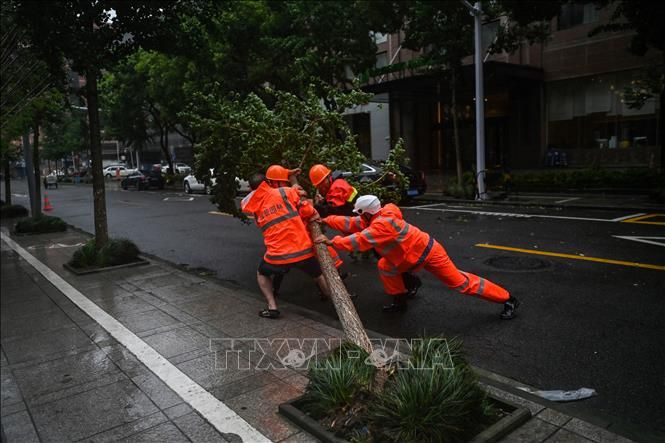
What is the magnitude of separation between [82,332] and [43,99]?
7153mm

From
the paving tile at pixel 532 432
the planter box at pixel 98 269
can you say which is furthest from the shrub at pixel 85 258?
the paving tile at pixel 532 432

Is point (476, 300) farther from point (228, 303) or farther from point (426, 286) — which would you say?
point (228, 303)

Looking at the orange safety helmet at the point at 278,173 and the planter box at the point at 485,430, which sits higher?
the orange safety helmet at the point at 278,173

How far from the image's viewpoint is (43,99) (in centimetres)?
1092

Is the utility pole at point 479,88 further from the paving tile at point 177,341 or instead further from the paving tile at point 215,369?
the paving tile at point 215,369

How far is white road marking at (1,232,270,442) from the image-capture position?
3467 mm

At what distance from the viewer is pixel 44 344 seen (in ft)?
18.2

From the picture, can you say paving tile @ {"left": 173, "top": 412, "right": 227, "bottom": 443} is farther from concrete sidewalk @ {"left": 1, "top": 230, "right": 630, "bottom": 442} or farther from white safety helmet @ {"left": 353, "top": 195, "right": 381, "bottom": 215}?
white safety helmet @ {"left": 353, "top": 195, "right": 381, "bottom": 215}

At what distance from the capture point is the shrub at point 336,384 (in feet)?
11.1

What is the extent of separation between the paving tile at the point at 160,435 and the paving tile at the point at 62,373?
1240 mm

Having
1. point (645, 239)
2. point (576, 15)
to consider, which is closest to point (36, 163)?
point (645, 239)

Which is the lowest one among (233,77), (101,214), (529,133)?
(101,214)

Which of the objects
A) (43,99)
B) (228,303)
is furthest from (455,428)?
(43,99)

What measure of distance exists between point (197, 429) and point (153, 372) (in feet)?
3.95
